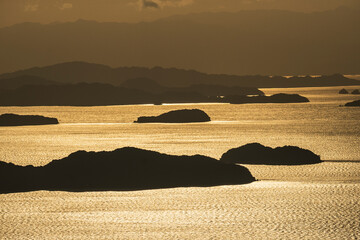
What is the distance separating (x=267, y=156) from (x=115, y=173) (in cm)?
1619

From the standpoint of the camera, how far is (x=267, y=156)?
56.3m

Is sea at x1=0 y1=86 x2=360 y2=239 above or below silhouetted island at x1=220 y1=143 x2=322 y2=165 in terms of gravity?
below

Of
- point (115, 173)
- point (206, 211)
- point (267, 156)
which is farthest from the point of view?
point (267, 156)

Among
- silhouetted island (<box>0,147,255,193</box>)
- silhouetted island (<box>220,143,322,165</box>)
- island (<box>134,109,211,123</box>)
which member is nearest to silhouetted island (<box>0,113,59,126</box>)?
island (<box>134,109,211,123</box>)

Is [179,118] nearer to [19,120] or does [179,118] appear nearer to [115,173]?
[19,120]

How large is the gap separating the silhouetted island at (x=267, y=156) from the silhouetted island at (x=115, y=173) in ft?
39.1

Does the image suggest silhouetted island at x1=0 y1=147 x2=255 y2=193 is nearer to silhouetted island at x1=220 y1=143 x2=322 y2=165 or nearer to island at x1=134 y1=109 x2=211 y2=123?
silhouetted island at x1=220 y1=143 x2=322 y2=165

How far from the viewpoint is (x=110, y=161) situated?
43.6 metres

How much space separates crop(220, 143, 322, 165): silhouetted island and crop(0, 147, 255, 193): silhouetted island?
1192cm

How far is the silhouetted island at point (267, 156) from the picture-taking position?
5616 centimetres

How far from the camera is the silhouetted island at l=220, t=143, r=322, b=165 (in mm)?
56156

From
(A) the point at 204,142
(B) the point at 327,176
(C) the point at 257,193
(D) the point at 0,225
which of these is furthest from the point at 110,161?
(A) the point at 204,142

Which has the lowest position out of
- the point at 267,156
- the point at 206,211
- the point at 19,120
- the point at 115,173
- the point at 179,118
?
the point at 206,211

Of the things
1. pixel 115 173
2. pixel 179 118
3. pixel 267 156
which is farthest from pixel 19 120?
pixel 115 173
